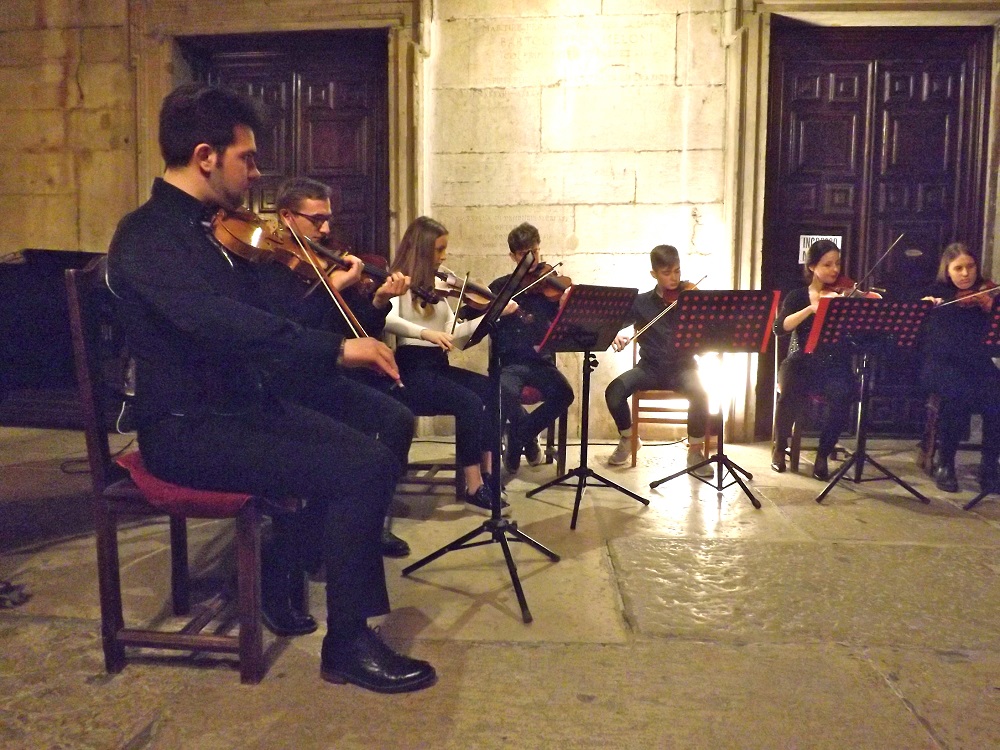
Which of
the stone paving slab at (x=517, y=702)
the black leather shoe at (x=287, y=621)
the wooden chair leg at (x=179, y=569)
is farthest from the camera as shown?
the wooden chair leg at (x=179, y=569)

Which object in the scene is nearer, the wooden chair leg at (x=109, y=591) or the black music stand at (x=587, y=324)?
the wooden chair leg at (x=109, y=591)

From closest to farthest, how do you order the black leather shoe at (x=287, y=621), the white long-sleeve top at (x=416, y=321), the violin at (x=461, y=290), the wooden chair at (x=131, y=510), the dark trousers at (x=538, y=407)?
the wooden chair at (x=131, y=510) → the black leather shoe at (x=287, y=621) → the white long-sleeve top at (x=416, y=321) → the violin at (x=461, y=290) → the dark trousers at (x=538, y=407)

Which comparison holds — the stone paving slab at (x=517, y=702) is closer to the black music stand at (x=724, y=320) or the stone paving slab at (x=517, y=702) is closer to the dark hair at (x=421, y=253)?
the black music stand at (x=724, y=320)

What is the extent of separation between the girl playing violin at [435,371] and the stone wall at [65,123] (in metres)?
3.14

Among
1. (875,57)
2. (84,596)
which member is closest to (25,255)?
(84,596)

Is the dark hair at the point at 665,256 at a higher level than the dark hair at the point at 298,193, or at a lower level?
lower

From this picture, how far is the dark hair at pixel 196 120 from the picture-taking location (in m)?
2.17

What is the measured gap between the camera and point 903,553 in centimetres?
338

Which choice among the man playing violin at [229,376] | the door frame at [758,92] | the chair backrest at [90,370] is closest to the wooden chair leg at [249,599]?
the man playing violin at [229,376]

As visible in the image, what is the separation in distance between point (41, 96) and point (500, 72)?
135 inches

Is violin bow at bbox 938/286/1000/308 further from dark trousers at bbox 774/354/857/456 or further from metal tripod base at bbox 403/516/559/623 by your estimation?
metal tripod base at bbox 403/516/559/623

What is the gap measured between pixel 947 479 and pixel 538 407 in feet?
7.38

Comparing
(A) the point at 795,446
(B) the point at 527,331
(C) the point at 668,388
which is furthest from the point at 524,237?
(A) the point at 795,446

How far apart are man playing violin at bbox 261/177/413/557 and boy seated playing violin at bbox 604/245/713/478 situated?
170 cm
